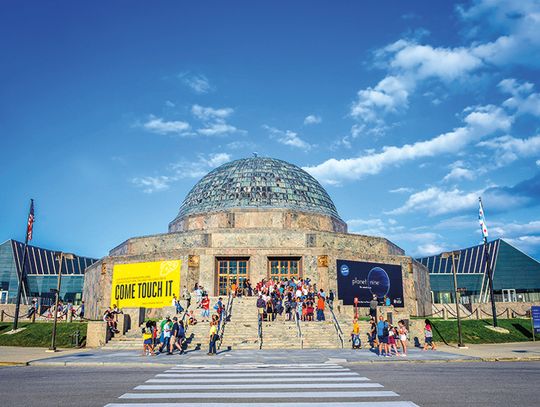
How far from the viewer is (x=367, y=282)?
22766 mm

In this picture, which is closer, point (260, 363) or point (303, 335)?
point (260, 363)

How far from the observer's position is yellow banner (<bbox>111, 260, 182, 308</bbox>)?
21828mm

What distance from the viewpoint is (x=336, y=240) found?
2408 centimetres

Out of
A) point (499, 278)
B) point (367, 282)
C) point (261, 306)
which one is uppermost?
point (499, 278)

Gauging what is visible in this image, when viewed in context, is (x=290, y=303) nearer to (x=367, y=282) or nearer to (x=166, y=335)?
(x=166, y=335)

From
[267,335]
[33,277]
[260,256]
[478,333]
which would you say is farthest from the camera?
[33,277]

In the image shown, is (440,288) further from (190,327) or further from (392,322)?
(190,327)

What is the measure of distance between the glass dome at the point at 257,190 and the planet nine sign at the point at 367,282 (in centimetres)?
647

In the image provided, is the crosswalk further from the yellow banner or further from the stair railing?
the yellow banner

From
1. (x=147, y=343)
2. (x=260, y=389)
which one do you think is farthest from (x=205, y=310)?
(x=260, y=389)

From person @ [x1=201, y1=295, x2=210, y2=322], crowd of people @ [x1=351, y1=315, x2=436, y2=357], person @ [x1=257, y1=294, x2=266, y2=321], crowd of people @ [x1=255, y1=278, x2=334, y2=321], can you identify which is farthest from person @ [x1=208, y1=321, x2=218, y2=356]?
crowd of people @ [x1=351, y1=315, x2=436, y2=357]

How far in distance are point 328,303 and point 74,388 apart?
13.4 metres

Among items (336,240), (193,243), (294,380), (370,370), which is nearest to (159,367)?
(294,380)

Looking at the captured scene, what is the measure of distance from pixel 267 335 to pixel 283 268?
296 inches
